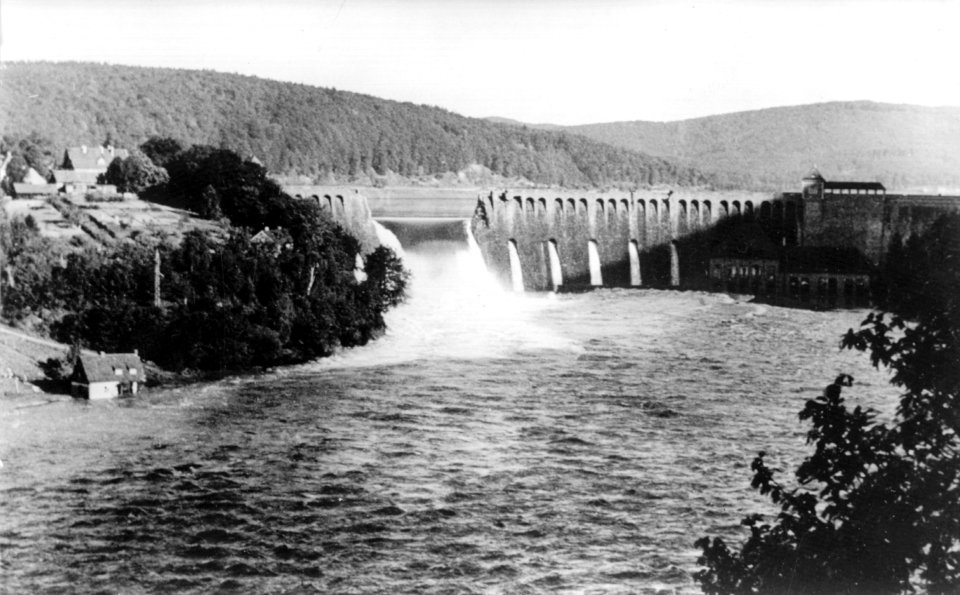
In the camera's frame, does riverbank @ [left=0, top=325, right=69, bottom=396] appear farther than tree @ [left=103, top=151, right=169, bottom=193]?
No

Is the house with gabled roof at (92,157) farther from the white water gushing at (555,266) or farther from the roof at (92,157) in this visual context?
the white water gushing at (555,266)

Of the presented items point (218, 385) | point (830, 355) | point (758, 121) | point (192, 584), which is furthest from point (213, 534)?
point (758, 121)

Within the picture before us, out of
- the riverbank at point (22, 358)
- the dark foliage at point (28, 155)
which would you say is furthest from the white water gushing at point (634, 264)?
the riverbank at point (22, 358)

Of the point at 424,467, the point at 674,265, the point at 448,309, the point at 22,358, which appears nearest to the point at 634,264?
the point at 674,265

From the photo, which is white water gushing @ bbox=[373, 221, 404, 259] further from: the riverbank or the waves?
the riverbank

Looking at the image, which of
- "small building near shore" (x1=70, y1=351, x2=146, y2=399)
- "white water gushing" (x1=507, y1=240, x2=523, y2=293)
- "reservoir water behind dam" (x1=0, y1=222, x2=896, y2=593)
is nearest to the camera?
"reservoir water behind dam" (x1=0, y1=222, x2=896, y2=593)

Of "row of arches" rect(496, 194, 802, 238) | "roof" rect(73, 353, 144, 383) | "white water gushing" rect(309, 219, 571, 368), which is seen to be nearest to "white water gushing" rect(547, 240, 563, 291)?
"row of arches" rect(496, 194, 802, 238)
